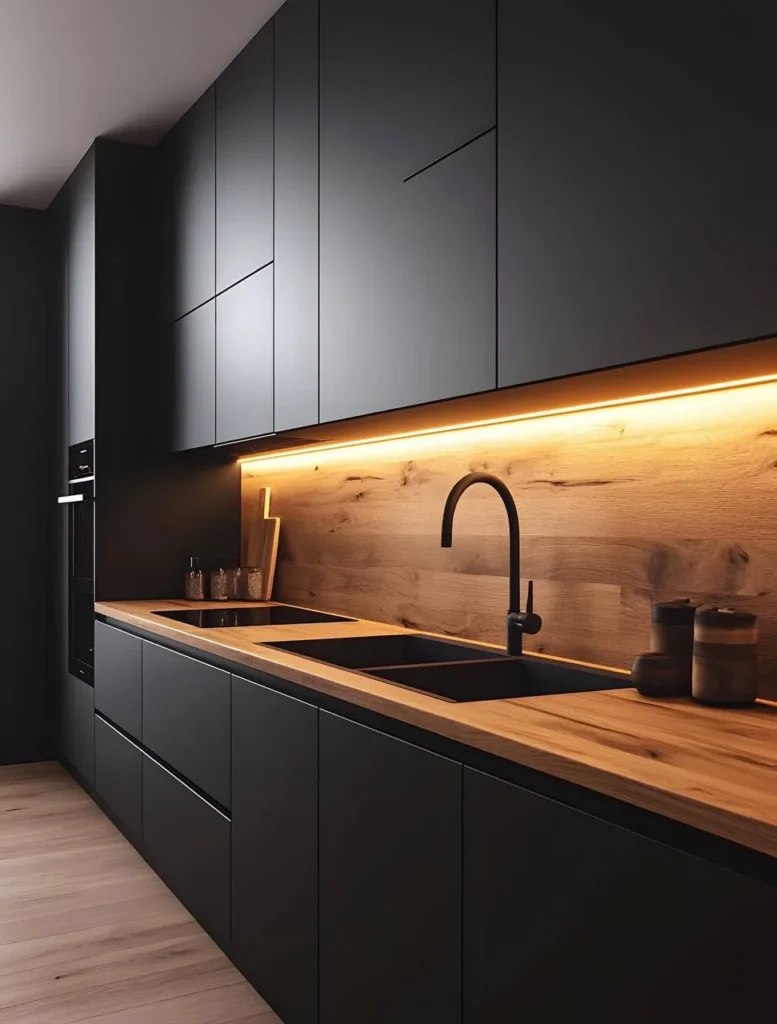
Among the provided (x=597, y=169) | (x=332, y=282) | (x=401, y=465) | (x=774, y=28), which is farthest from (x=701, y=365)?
(x=401, y=465)

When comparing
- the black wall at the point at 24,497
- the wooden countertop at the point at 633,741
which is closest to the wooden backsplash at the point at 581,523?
the wooden countertop at the point at 633,741

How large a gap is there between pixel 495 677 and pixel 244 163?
1.84 m

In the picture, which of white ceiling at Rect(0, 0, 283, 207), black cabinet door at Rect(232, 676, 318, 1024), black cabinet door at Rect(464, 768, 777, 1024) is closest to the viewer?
black cabinet door at Rect(464, 768, 777, 1024)

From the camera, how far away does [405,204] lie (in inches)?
85.7

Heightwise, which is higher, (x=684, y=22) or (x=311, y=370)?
(x=684, y=22)

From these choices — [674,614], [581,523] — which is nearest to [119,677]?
[581,523]

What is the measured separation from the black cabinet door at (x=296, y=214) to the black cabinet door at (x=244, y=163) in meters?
0.09

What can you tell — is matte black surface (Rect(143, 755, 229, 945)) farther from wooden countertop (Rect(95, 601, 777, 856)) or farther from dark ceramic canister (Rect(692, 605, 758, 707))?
dark ceramic canister (Rect(692, 605, 758, 707))

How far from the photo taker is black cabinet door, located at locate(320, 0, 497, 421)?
1.93 metres

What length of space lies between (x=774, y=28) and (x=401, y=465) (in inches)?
73.0

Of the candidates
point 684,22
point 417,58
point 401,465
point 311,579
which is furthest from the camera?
point 311,579

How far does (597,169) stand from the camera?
1.60 m

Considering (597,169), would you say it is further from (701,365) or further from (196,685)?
(196,685)

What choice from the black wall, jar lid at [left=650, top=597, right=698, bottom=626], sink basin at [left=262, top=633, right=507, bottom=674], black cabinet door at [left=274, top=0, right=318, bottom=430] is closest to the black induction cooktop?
sink basin at [left=262, top=633, right=507, bottom=674]
